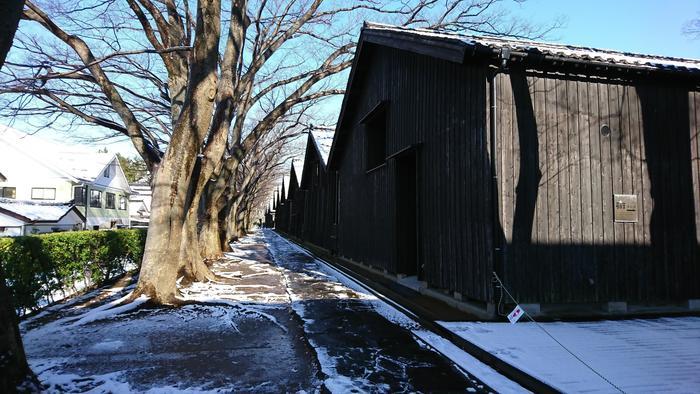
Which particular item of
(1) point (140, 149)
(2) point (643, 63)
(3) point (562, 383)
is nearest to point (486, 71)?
(2) point (643, 63)

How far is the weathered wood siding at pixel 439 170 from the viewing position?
6.67m

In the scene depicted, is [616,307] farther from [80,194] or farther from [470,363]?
[80,194]

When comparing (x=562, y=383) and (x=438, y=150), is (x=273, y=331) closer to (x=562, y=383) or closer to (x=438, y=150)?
(x=562, y=383)

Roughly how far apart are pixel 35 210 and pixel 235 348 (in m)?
26.5

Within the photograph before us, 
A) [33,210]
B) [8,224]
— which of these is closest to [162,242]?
[8,224]

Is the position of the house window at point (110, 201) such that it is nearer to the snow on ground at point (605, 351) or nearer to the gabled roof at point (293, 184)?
the gabled roof at point (293, 184)

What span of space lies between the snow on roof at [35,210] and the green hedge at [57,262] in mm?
16991

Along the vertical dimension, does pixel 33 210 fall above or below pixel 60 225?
above

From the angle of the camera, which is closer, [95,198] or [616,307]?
[616,307]

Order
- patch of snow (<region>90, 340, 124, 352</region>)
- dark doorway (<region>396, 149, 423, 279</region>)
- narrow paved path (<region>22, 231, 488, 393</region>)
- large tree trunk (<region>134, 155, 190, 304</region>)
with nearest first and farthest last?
narrow paved path (<region>22, 231, 488, 393</region>) → patch of snow (<region>90, 340, 124, 352</region>) → large tree trunk (<region>134, 155, 190, 304</region>) → dark doorway (<region>396, 149, 423, 279</region>)

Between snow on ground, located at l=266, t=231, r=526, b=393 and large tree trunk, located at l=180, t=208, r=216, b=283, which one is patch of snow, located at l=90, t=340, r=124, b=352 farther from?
large tree trunk, located at l=180, t=208, r=216, b=283

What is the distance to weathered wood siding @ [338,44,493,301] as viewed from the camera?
263 inches

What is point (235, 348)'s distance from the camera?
5355 millimetres

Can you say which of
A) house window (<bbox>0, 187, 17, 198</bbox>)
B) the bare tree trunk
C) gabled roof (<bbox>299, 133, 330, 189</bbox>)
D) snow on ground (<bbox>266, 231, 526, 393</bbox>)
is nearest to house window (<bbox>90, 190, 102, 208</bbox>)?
house window (<bbox>0, 187, 17, 198</bbox>)
